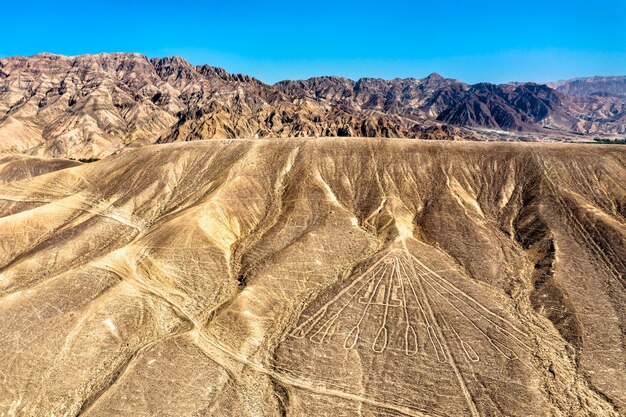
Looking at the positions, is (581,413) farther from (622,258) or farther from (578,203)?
(578,203)

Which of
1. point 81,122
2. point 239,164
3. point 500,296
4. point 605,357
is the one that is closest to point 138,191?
point 239,164

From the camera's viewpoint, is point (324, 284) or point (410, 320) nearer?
point (410, 320)

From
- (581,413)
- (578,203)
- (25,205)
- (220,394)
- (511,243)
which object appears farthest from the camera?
(25,205)

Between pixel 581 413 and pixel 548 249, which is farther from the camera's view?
pixel 548 249

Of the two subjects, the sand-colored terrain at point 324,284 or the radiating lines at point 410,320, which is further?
the radiating lines at point 410,320
